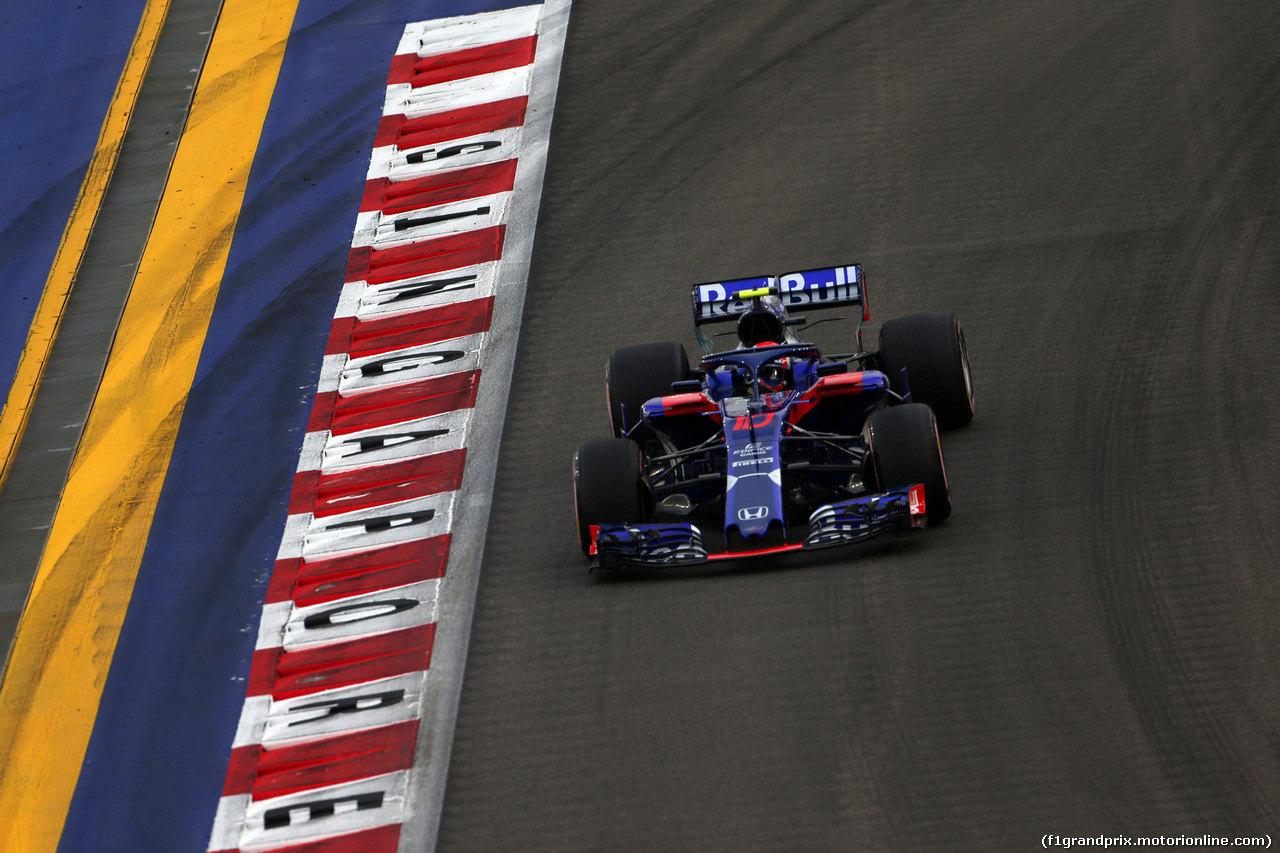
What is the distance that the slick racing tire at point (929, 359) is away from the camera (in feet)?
36.6

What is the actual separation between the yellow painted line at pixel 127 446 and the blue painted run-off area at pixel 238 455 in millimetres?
155

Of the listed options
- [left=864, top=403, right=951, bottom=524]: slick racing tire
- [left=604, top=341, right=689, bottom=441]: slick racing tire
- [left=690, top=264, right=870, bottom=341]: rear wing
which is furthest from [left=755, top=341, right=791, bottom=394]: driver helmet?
[left=864, top=403, right=951, bottom=524]: slick racing tire

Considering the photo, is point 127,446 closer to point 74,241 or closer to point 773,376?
point 74,241

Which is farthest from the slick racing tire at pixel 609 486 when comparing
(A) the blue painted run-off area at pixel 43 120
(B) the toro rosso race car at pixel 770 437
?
(A) the blue painted run-off area at pixel 43 120


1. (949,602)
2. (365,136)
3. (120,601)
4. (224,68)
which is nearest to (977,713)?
(949,602)

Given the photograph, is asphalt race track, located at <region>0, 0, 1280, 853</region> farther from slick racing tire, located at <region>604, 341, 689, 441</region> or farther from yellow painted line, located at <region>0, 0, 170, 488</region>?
slick racing tire, located at <region>604, 341, 689, 441</region>

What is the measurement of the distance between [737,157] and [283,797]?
26.4ft

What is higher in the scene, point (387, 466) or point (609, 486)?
point (387, 466)

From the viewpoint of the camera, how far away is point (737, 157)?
15.5m

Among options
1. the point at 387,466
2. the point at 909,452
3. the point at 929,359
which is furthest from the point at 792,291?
the point at 387,466

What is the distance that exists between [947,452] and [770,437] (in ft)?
5.24

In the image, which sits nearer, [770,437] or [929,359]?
[770,437]

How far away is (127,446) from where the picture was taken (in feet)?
44.2

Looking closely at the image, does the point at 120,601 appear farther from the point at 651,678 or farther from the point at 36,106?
the point at 36,106
